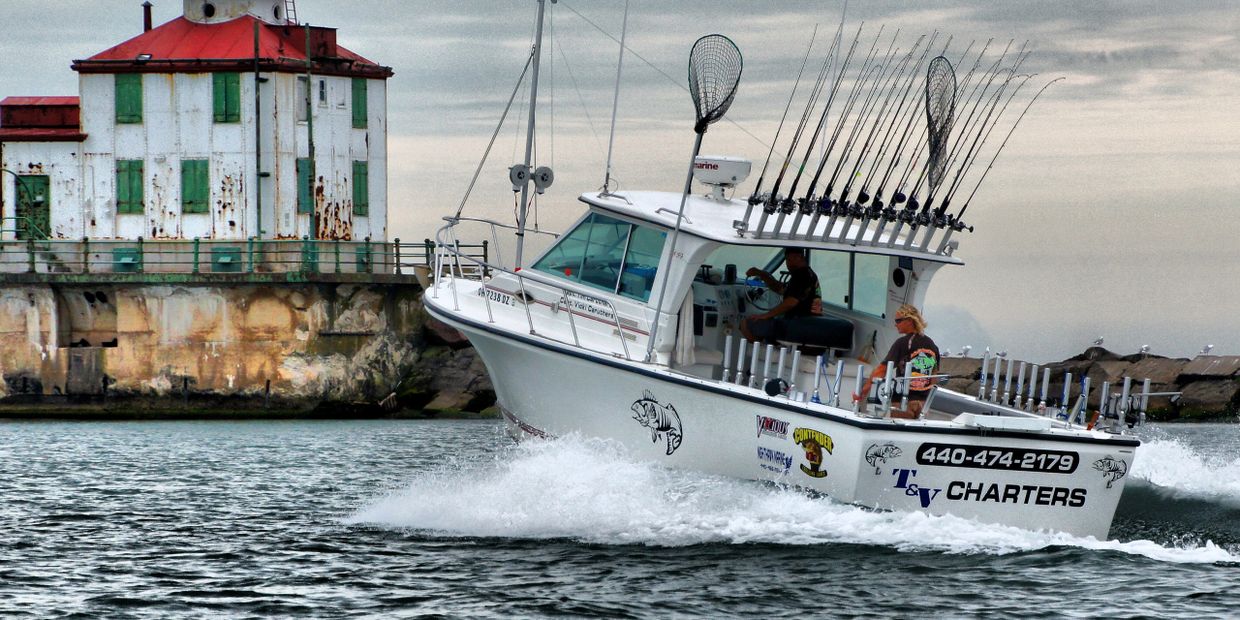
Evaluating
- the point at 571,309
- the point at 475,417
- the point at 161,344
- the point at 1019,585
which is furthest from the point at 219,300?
the point at 1019,585

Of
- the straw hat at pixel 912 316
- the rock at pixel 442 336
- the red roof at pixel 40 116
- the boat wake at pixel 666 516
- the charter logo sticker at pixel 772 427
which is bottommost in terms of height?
the boat wake at pixel 666 516

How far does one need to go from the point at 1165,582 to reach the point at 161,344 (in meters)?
29.5

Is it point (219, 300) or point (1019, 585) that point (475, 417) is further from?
point (1019, 585)

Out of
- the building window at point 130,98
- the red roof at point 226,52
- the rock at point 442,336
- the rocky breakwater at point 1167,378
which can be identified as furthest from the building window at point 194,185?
the rocky breakwater at point 1167,378

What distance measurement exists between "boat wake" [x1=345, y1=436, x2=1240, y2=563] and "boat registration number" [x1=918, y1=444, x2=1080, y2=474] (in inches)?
20.8

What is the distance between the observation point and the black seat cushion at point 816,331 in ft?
52.5

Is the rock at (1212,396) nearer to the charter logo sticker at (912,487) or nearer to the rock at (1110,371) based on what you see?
the rock at (1110,371)

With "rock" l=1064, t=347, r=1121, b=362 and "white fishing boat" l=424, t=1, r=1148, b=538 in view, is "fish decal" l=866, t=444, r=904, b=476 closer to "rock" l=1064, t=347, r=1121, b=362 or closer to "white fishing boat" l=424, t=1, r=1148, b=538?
"white fishing boat" l=424, t=1, r=1148, b=538

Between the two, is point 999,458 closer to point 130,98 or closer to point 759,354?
point 759,354

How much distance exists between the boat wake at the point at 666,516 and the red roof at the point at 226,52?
25048 mm

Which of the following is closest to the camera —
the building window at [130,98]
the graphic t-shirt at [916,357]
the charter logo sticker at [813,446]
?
the charter logo sticker at [813,446]

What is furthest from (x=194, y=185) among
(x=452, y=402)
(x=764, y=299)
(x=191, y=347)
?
(x=764, y=299)

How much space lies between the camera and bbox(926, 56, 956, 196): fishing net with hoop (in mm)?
15859

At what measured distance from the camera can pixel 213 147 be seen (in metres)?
39.7
